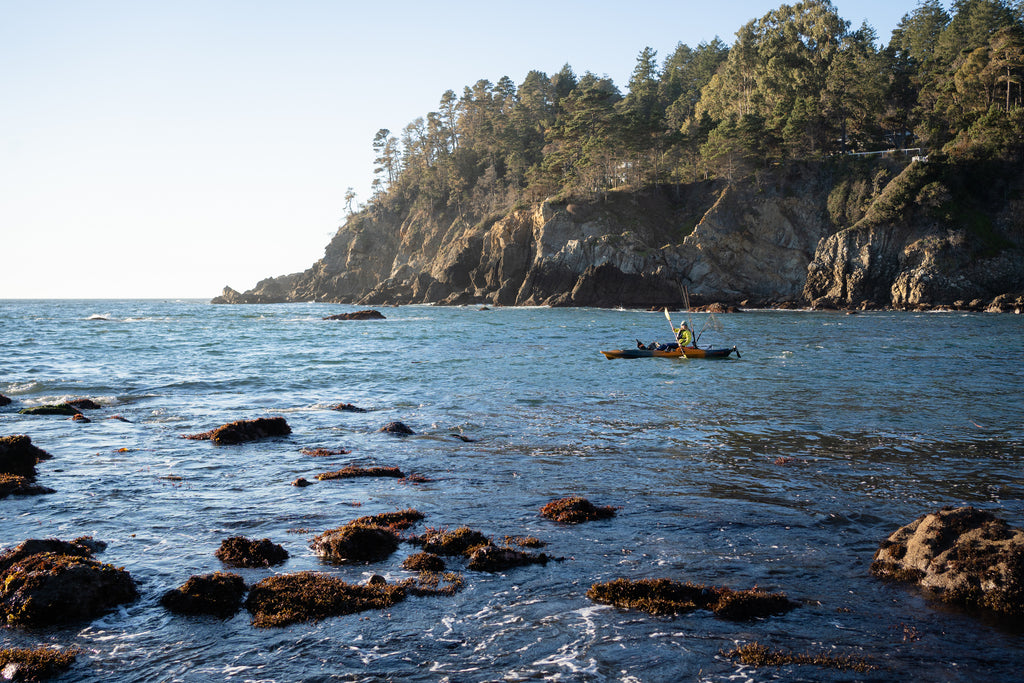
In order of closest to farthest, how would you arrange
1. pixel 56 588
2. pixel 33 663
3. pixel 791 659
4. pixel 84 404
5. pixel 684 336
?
pixel 33 663 < pixel 791 659 < pixel 56 588 < pixel 84 404 < pixel 684 336

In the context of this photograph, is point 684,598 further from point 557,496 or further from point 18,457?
point 18,457

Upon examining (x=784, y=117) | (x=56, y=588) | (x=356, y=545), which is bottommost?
(x=356, y=545)

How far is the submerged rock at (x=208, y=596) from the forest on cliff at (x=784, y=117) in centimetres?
9031

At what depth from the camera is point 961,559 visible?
26.8 feet

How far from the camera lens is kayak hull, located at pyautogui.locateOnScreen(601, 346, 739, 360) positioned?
1371 inches

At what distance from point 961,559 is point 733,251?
80179 millimetres

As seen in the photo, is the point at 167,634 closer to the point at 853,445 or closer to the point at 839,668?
the point at 839,668

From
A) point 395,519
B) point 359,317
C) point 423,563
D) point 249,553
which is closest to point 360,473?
point 395,519

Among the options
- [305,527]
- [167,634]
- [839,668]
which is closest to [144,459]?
[305,527]

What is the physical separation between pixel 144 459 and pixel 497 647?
451 inches

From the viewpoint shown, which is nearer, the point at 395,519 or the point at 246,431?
the point at 395,519

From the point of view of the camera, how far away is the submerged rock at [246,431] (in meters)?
17.0

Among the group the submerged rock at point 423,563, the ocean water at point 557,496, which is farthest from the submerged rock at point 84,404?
the submerged rock at point 423,563

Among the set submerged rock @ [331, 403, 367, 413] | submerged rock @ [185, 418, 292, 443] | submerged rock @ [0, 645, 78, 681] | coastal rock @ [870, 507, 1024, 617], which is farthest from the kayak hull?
submerged rock @ [0, 645, 78, 681]
